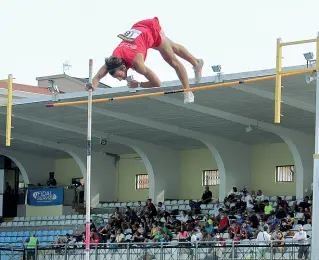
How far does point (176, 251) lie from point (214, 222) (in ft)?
14.0

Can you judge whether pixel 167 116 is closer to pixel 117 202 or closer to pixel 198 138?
pixel 198 138

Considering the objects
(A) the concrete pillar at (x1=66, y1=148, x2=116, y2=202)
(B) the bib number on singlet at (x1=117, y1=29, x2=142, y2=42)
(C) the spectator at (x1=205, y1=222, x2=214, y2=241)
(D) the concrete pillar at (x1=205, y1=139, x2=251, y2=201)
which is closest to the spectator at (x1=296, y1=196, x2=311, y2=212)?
(C) the spectator at (x1=205, y1=222, x2=214, y2=241)

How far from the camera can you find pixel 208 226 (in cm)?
2245

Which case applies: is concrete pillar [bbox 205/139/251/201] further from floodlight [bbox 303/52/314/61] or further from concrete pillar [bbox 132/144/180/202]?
floodlight [bbox 303/52/314/61]

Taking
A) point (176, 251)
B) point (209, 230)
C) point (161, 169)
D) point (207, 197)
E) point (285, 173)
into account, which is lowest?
point (176, 251)

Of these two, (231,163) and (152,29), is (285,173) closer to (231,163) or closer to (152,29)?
(231,163)

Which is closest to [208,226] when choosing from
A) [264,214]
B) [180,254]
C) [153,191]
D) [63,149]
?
[264,214]

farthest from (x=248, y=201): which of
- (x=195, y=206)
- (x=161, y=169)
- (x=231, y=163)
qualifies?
(x=161, y=169)

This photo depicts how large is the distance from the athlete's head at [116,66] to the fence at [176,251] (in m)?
8.08

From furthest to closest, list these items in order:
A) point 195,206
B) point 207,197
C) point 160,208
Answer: point 207,197
point 160,208
point 195,206

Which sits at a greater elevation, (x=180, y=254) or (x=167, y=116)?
(x=167, y=116)

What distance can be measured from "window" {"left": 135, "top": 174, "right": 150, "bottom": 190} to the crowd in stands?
423cm

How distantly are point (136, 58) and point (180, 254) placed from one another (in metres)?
9.62

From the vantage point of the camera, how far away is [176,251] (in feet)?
63.5
